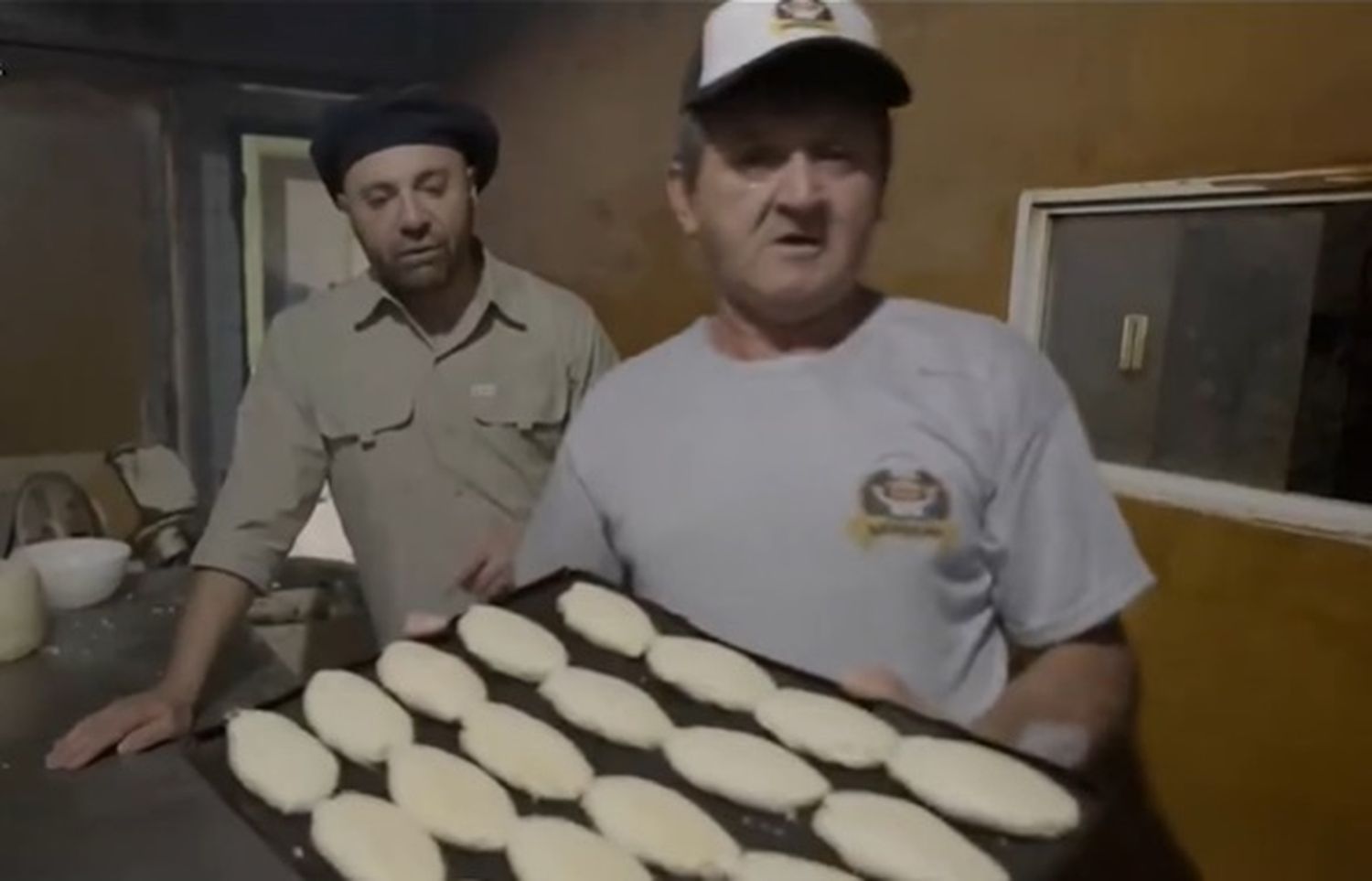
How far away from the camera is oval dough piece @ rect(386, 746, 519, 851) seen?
471 millimetres

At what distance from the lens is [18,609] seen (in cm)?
108

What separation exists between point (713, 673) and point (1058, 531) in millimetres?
224

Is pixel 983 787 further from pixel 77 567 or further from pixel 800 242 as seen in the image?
pixel 77 567

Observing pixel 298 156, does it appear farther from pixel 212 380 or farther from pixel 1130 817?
pixel 1130 817

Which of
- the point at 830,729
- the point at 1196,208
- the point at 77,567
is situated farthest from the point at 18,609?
the point at 1196,208

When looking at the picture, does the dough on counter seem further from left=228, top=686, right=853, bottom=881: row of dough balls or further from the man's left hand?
left=228, top=686, right=853, bottom=881: row of dough balls

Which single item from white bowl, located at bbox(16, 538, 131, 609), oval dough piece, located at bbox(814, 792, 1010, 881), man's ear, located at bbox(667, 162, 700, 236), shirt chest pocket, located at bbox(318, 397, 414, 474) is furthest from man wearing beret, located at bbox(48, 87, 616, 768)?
oval dough piece, located at bbox(814, 792, 1010, 881)

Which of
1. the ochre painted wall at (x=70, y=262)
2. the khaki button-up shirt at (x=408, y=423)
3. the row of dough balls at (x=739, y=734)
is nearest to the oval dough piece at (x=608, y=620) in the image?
the row of dough balls at (x=739, y=734)

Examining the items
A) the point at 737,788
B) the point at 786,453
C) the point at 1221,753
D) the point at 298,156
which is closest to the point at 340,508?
the point at 298,156

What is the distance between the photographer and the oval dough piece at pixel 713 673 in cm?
54

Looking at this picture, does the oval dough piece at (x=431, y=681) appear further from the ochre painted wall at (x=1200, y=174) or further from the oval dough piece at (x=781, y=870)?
the ochre painted wall at (x=1200, y=174)

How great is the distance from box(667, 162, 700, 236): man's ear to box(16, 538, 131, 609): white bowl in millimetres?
883

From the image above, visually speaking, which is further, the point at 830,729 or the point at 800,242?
the point at 800,242

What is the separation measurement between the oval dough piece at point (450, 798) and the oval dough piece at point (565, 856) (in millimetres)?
12
